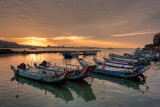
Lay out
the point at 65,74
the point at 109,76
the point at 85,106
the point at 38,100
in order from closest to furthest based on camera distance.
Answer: the point at 85,106 → the point at 38,100 → the point at 65,74 → the point at 109,76

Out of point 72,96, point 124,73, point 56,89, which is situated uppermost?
point 124,73

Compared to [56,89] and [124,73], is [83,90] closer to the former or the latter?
[56,89]

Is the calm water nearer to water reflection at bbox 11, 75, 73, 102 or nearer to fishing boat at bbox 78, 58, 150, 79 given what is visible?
water reflection at bbox 11, 75, 73, 102

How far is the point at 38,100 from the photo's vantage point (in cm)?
1163

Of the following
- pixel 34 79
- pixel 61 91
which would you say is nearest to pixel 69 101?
pixel 61 91

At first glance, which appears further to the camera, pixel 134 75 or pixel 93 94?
pixel 134 75

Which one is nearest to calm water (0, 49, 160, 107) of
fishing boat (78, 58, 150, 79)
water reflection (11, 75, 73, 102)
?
water reflection (11, 75, 73, 102)

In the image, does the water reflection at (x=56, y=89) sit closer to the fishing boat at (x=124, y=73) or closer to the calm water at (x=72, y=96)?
A: the calm water at (x=72, y=96)

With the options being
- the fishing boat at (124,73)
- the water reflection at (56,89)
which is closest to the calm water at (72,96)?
Result: the water reflection at (56,89)

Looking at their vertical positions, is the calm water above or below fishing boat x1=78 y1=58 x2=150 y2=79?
below

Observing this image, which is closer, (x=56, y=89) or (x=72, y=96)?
(x=72, y=96)

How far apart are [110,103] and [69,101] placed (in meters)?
3.87

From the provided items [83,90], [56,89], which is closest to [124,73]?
[83,90]

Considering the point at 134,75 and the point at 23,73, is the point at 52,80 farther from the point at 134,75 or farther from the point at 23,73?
the point at 134,75
